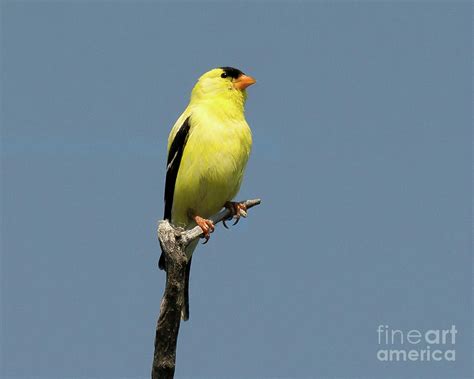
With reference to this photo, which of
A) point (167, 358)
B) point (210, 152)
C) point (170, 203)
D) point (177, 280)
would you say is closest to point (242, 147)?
point (210, 152)

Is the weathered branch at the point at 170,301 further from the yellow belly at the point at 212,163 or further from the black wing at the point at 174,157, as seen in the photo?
the black wing at the point at 174,157

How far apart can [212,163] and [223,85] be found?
1142 millimetres

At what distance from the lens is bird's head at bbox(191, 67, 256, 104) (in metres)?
8.94

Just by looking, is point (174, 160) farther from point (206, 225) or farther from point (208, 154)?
point (206, 225)

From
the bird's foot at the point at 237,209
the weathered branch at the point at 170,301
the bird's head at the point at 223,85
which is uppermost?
the bird's head at the point at 223,85

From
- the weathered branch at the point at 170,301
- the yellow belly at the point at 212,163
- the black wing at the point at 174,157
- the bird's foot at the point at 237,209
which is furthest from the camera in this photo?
the bird's foot at the point at 237,209

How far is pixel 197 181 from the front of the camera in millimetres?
8445

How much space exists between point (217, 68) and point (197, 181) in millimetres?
1525

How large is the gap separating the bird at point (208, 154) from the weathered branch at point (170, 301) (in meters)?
0.66

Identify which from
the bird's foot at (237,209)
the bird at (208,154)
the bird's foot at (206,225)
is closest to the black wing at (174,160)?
the bird at (208,154)

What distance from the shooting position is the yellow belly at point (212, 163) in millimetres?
8344

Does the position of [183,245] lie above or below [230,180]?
below

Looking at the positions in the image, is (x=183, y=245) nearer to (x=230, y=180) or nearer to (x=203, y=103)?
(x=230, y=180)

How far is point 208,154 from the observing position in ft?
27.3
